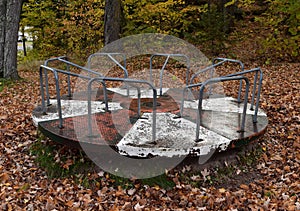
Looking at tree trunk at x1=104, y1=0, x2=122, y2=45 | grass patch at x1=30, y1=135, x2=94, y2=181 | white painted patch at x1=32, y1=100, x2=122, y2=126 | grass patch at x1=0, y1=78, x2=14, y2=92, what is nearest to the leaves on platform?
grass patch at x1=30, y1=135, x2=94, y2=181

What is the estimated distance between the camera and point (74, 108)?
15.2 feet

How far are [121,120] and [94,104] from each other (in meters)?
0.92

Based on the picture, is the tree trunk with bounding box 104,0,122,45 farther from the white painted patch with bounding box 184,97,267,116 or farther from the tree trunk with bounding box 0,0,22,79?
the white painted patch with bounding box 184,97,267,116

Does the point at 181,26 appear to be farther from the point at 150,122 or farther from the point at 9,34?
the point at 150,122

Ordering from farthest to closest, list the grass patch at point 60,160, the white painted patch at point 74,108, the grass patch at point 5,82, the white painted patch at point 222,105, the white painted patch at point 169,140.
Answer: the grass patch at point 5,82, the white painted patch at point 222,105, the white painted patch at point 74,108, the grass patch at point 60,160, the white painted patch at point 169,140

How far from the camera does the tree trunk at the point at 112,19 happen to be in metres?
9.46

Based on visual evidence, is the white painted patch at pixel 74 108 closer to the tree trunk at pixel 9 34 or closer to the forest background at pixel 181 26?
the tree trunk at pixel 9 34

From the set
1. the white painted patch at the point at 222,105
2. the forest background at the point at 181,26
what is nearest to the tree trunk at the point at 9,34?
the forest background at the point at 181,26

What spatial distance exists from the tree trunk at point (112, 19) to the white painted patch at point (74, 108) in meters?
5.21

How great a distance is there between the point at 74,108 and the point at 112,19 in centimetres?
571

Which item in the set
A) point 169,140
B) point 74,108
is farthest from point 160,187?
point 74,108

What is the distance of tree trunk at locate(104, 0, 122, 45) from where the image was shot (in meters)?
9.46

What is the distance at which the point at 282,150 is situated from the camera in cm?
417

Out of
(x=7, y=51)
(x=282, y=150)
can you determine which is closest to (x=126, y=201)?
(x=282, y=150)
